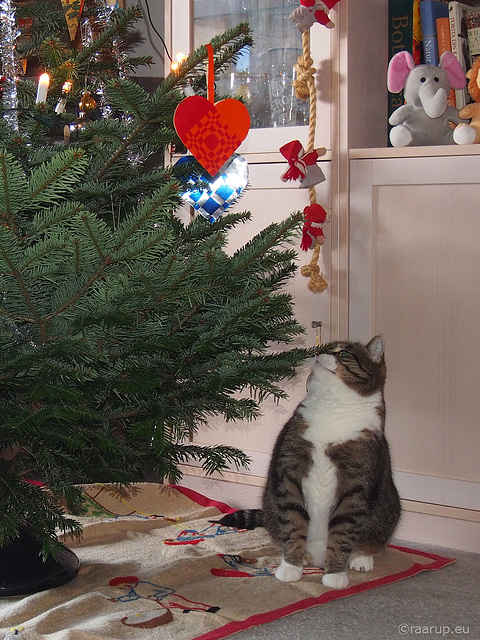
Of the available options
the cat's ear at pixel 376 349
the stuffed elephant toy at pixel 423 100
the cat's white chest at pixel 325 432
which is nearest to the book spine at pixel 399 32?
the stuffed elephant toy at pixel 423 100

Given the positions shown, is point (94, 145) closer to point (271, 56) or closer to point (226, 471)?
point (271, 56)

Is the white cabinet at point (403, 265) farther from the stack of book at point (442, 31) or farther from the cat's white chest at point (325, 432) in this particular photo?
the cat's white chest at point (325, 432)

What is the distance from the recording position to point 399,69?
176cm

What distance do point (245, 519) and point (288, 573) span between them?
288 mm

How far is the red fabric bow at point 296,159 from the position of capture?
1656mm

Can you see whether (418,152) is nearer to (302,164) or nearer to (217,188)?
(302,164)

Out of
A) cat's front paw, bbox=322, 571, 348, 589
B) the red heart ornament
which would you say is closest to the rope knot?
the red heart ornament

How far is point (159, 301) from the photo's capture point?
3.19 ft

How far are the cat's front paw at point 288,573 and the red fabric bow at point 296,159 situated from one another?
78 centimetres

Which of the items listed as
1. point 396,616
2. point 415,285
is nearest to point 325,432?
point 396,616

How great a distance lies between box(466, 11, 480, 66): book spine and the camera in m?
1.82

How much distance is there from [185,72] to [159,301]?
0.33m

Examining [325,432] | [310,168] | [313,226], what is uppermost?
[310,168]

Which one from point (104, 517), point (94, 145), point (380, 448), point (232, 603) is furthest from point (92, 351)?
point (104, 517)
